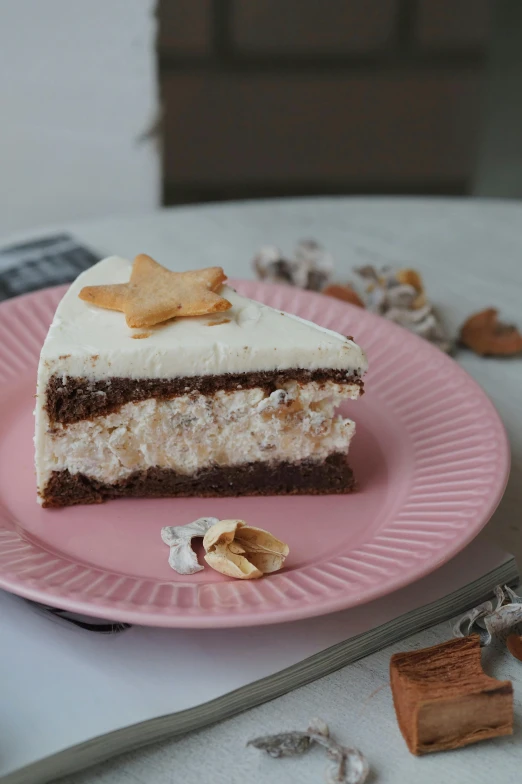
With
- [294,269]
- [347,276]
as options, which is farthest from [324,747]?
[347,276]

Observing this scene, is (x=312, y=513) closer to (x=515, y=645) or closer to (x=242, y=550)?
(x=242, y=550)

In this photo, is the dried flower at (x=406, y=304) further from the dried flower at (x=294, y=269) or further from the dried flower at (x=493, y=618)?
the dried flower at (x=493, y=618)

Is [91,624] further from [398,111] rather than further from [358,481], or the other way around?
[398,111]

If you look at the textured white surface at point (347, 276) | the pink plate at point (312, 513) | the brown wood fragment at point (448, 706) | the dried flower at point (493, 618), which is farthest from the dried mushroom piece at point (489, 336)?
the brown wood fragment at point (448, 706)

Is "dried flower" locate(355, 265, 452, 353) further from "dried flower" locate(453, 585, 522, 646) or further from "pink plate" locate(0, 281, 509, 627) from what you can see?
"dried flower" locate(453, 585, 522, 646)

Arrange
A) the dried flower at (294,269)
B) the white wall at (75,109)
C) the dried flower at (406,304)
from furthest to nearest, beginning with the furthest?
the white wall at (75,109) → the dried flower at (294,269) → the dried flower at (406,304)

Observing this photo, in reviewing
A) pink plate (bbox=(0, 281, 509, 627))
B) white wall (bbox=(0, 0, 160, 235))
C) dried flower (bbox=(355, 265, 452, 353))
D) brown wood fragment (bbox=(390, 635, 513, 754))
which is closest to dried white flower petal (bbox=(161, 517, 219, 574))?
pink plate (bbox=(0, 281, 509, 627))
